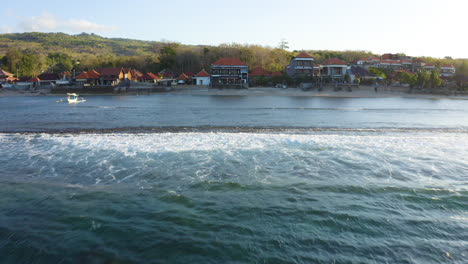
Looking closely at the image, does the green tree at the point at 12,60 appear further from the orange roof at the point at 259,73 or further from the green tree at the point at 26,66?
the orange roof at the point at 259,73

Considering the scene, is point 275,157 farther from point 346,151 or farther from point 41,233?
point 41,233

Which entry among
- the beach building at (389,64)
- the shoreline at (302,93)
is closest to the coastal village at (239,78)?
the shoreline at (302,93)

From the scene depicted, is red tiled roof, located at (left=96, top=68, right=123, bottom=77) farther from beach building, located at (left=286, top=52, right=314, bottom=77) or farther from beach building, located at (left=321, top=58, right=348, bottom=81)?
beach building, located at (left=321, top=58, right=348, bottom=81)

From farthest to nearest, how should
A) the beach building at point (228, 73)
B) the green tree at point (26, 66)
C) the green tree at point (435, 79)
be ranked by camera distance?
the green tree at point (26, 66) < the beach building at point (228, 73) < the green tree at point (435, 79)

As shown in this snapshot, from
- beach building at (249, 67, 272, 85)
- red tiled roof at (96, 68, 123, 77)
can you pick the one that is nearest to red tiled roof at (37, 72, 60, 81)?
red tiled roof at (96, 68, 123, 77)

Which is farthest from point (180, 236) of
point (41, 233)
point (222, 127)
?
point (222, 127)

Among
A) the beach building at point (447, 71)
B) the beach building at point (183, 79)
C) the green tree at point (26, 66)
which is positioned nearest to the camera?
the beach building at point (183, 79)

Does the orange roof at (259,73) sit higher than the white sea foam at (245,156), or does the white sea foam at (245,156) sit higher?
the orange roof at (259,73)

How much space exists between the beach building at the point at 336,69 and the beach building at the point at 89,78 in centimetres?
4772

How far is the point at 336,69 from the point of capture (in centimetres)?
5147

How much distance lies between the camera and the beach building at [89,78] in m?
55.0

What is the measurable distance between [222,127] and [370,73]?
47.3 metres

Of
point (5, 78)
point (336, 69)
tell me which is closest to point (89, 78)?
point (5, 78)

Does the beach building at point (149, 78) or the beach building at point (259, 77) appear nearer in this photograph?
the beach building at point (259, 77)
